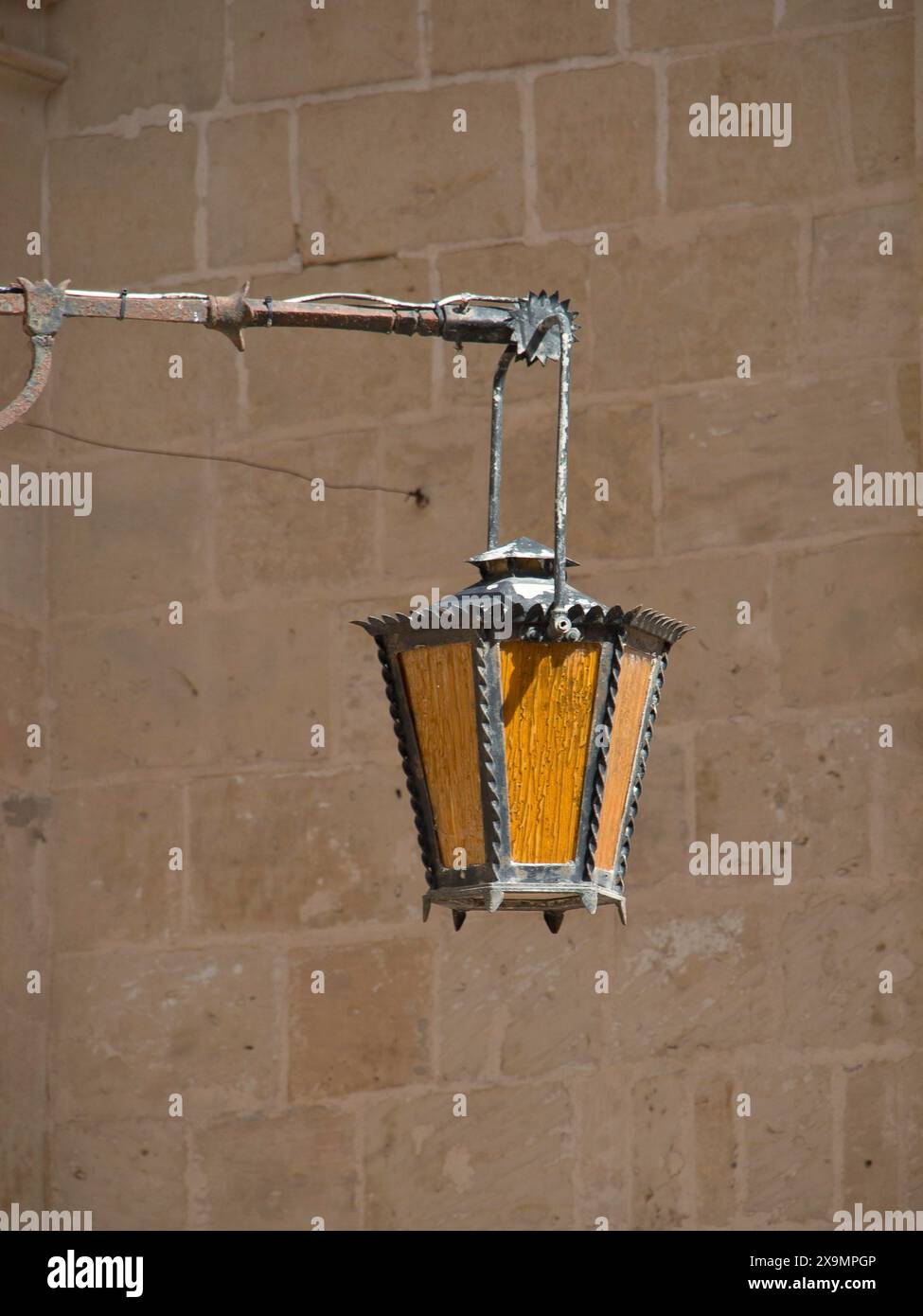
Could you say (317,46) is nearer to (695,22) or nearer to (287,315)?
(695,22)

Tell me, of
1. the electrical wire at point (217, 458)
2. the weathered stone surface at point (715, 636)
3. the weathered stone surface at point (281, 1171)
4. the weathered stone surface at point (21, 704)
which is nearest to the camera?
the weathered stone surface at point (715, 636)

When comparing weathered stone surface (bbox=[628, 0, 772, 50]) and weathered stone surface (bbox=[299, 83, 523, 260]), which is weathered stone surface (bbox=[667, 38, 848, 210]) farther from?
weathered stone surface (bbox=[299, 83, 523, 260])

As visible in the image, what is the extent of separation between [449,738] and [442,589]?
7.86 ft

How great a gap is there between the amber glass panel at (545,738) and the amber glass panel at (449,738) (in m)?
0.05

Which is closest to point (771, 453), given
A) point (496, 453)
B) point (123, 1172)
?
point (496, 453)

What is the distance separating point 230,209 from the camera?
6.15 m

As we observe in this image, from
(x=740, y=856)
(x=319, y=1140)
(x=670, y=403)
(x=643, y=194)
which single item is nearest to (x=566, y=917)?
(x=740, y=856)

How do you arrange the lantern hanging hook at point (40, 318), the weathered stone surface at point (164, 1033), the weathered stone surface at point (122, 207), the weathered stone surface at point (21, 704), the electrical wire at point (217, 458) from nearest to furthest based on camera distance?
A: the lantern hanging hook at point (40, 318) → the weathered stone surface at point (164, 1033) → the electrical wire at point (217, 458) → the weathered stone surface at point (21, 704) → the weathered stone surface at point (122, 207)

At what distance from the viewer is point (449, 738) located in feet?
11.2

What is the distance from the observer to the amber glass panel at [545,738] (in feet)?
10.9

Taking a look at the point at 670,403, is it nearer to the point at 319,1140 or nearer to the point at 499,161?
the point at 499,161

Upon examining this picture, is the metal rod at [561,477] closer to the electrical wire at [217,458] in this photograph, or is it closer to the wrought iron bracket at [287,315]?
the wrought iron bracket at [287,315]

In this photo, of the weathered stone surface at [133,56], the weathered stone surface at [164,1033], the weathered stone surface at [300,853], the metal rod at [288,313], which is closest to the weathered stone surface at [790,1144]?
the weathered stone surface at [300,853]

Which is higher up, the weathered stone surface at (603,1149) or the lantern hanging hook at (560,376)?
the lantern hanging hook at (560,376)
